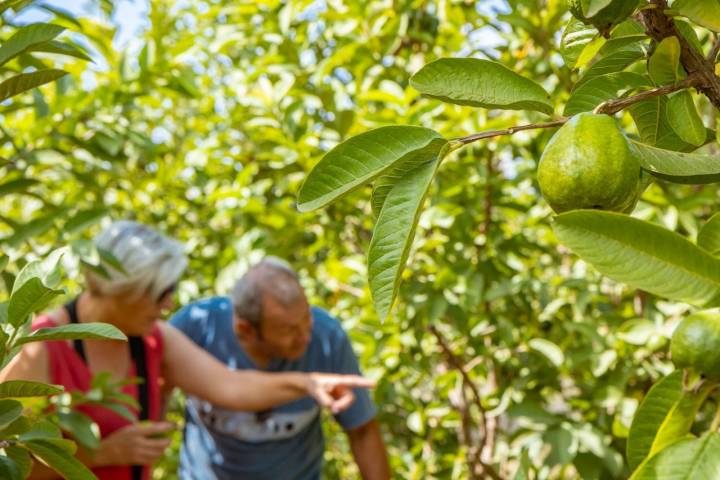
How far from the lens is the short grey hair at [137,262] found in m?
1.96

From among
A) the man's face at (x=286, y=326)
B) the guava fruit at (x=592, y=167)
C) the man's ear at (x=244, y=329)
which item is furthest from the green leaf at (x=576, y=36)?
the man's ear at (x=244, y=329)

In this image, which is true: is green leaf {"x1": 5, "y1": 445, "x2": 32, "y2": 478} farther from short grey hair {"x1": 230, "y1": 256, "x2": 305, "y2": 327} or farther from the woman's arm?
short grey hair {"x1": 230, "y1": 256, "x2": 305, "y2": 327}

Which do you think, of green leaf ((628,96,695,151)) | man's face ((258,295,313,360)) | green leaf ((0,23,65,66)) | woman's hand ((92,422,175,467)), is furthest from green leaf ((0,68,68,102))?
man's face ((258,295,313,360))

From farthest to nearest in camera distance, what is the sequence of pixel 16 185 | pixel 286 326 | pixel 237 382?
pixel 286 326 < pixel 237 382 < pixel 16 185

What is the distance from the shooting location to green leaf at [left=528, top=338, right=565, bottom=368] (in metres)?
1.98

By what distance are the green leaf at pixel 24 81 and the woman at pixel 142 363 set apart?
94 centimetres

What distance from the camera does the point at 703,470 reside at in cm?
56

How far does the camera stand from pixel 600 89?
73cm

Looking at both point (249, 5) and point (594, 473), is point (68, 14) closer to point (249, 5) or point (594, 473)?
point (249, 5)

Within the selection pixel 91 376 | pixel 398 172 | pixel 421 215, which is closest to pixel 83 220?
pixel 91 376

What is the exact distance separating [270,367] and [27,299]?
5.67 ft

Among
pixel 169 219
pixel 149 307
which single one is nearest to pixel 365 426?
pixel 149 307

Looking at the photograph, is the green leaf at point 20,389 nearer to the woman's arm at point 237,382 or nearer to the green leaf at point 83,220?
the green leaf at point 83,220

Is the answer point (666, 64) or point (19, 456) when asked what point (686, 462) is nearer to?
point (666, 64)
